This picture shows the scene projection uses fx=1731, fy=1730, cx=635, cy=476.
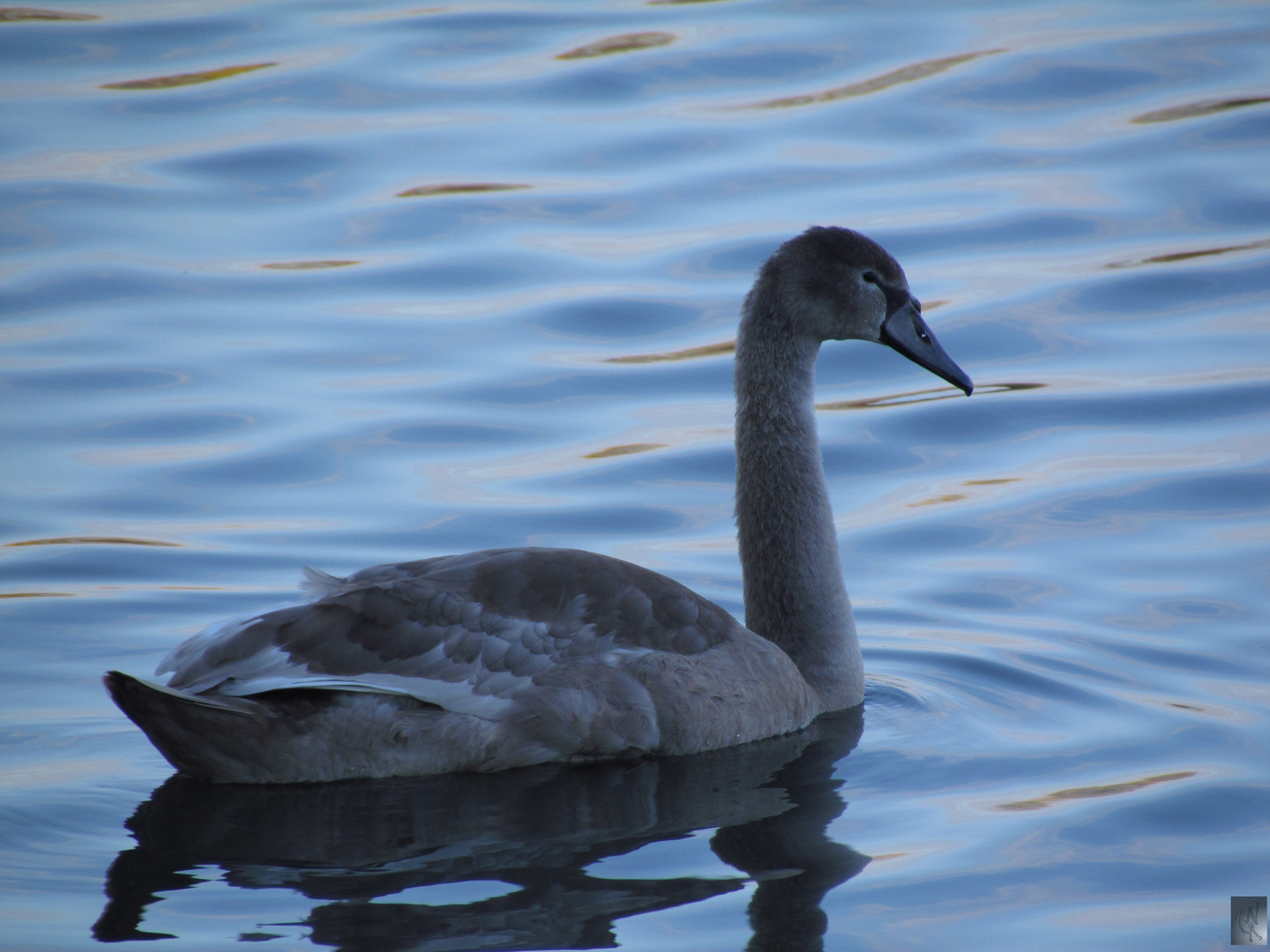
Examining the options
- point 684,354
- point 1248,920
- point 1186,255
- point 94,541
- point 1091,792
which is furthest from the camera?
point 1186,255

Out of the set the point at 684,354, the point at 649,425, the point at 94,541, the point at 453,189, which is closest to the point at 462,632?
the point at 94,541

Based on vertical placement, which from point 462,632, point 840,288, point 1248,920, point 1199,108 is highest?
point 1199,108

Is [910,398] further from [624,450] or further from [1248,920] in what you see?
[1248,920]

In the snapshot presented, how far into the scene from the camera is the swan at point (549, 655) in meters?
5.90

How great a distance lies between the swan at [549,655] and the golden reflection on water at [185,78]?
36.6ft

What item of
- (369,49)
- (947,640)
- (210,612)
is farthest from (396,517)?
(369,49)

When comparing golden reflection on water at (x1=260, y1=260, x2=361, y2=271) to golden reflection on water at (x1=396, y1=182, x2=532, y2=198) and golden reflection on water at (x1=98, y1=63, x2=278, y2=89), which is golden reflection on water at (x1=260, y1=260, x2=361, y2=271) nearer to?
golden reflection on water at (x1=396, y1=182, x2=532, y2=198)

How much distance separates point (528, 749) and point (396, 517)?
3.17m

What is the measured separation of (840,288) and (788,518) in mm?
1045

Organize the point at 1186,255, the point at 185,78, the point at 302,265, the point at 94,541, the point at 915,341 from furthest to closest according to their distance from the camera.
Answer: the point at 185,78
the point at 302,265
the point at 1186,255
the point at 94,541
the point at 915,341

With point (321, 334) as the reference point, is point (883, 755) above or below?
below

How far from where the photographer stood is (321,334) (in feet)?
39.5

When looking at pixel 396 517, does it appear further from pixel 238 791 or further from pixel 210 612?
pixel 238 791

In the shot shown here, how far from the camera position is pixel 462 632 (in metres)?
6.18
